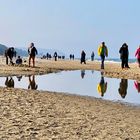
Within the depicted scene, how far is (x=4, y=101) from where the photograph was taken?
1427 cm

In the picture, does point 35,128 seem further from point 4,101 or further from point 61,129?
point 4,101

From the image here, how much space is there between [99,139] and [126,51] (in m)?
31.0

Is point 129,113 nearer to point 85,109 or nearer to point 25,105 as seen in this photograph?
point 85,109

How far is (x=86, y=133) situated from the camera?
10.8m

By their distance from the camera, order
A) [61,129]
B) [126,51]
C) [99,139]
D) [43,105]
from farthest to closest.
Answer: [126,51]
[43,105]
[61,129]
[99,139]

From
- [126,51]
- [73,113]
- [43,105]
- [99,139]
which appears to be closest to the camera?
[99,139]

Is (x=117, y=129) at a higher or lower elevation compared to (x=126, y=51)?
lower

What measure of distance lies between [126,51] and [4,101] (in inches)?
1084

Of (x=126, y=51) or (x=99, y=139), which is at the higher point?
(x=126, y=51)

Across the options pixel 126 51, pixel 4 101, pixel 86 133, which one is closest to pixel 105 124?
pixel 86 133

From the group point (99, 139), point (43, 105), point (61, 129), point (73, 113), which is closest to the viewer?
point (99, 139)

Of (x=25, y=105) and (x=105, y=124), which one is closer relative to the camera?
(x=105, y=124)

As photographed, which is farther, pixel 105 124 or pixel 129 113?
pixel 129 113

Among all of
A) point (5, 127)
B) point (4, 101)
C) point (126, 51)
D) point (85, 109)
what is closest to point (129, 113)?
point (85, 109)
